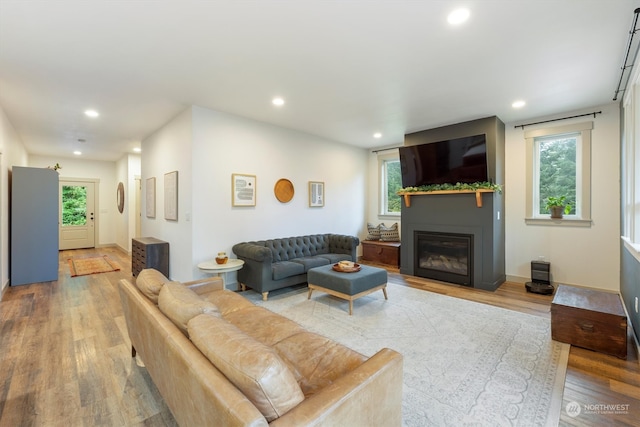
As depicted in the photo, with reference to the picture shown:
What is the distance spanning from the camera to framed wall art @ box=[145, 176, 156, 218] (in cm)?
561

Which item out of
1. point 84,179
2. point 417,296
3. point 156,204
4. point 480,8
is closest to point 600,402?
point 417,296

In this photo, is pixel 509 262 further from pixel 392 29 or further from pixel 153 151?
pixel 153 151

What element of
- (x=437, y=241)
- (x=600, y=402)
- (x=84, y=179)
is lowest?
(x=600, y=402)

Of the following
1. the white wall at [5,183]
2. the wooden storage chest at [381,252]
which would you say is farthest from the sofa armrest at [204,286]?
the wooden storage chest at [381,252]

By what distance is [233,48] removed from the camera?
2.68 meters

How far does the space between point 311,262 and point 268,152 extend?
208 cm

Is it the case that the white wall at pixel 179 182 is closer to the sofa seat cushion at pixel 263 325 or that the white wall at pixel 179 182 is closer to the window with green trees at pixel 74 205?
the sofa seat cushion at pixel 263 325

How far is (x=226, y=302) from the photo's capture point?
2609 mm

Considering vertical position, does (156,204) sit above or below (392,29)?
below

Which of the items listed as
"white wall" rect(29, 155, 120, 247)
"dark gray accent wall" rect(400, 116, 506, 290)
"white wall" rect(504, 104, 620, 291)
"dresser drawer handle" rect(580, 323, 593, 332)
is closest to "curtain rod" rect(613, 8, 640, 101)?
Answer: "white wall" rect(504, 104, 620, 291)

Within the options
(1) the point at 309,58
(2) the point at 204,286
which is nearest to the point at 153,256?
(2) the point at 204,286

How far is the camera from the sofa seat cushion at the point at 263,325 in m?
1.99

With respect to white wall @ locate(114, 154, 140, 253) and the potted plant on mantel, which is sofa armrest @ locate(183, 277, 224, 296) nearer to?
the potted plant on mantel

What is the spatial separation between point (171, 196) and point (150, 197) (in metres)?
1.41
